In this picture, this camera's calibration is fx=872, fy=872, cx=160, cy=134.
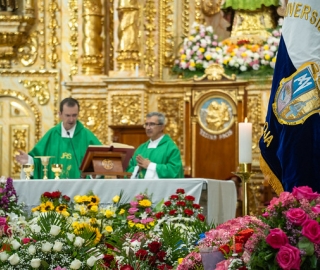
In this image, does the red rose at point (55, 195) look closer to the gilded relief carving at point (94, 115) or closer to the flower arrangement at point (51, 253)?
the flower arrangement at point (51, 253)

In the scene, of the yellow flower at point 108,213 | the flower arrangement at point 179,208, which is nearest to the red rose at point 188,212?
the flower arrangement at point 179,208

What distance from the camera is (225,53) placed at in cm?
1200

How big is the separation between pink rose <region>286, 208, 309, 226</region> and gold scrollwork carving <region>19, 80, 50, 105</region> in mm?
9741

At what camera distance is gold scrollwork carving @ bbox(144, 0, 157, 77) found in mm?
12461

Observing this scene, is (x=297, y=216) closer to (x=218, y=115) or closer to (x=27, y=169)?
(x=27, y=169)

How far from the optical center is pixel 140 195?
286 inches

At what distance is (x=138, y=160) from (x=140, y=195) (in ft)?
4.34

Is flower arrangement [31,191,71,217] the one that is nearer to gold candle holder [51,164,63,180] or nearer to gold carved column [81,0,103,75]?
gold candle holder [51,164,63,180]

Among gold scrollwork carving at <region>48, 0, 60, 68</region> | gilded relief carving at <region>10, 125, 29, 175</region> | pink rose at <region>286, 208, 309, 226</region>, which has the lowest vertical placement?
gilded relief carving at <region>10, 125, 29, 175</region>

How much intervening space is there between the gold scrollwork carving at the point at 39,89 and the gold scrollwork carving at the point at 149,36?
5.12 ft

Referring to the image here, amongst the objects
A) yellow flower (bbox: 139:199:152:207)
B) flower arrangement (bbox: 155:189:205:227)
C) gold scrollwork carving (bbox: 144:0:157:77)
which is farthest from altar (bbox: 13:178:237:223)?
gold scrollwork carving (bbox: 144:0:157:77)

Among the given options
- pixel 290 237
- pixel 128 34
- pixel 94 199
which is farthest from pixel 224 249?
pixel 128 34

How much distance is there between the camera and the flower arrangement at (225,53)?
11773 mm

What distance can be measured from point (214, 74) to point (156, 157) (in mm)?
3072
